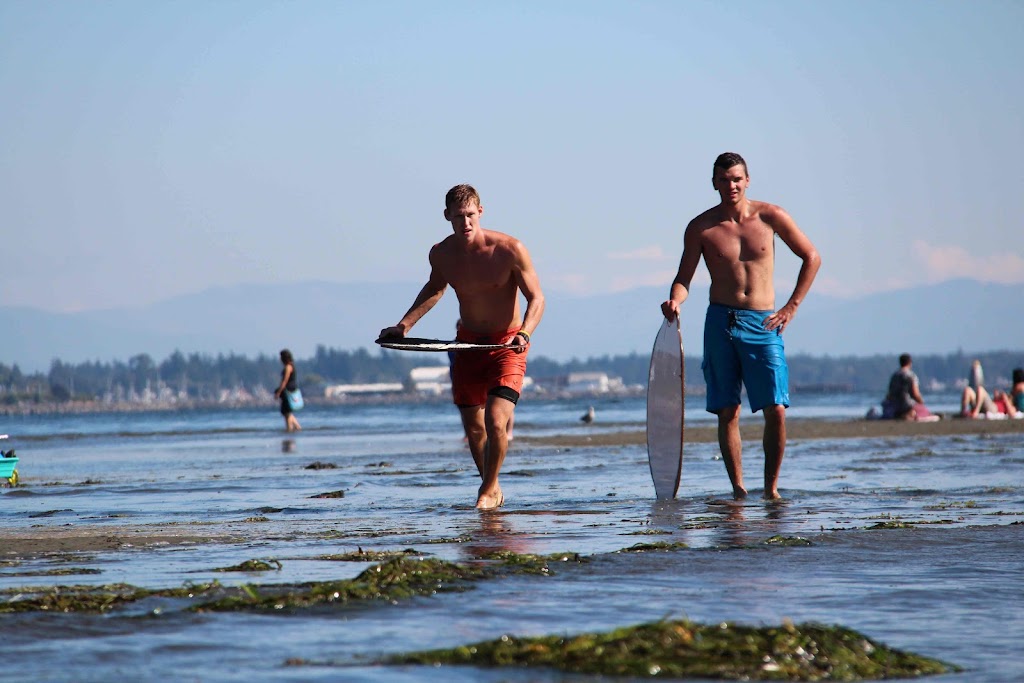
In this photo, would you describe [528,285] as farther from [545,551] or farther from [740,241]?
[545,551]

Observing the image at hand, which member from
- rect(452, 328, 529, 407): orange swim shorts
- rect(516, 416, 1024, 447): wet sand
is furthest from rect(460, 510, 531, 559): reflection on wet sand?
rect(516, 416, 1024, 447): wet sand

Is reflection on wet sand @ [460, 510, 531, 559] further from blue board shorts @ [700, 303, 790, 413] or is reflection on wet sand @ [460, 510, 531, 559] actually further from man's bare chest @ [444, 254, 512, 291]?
blue board shorts @ [700, 303, 790, 413]

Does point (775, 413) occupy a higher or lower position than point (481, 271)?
lower

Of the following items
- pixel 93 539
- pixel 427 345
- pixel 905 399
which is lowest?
pixel 93 539

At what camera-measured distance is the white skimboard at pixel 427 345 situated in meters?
8.22

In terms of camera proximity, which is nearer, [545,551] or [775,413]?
[545,551]

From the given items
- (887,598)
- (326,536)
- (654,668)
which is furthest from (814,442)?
(654,668)

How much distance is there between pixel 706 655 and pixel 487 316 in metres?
5.39

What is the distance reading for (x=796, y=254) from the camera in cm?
957

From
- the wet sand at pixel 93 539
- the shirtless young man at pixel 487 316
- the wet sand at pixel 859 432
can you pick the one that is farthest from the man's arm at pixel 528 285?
the wet sand at pixel 859 432

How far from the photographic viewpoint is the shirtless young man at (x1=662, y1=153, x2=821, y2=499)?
9211mm

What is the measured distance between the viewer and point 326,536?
7.07 meters

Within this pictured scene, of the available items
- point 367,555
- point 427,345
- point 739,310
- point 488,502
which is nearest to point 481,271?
point 427,345

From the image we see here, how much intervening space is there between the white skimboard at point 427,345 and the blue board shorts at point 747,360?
1515 millimetres
